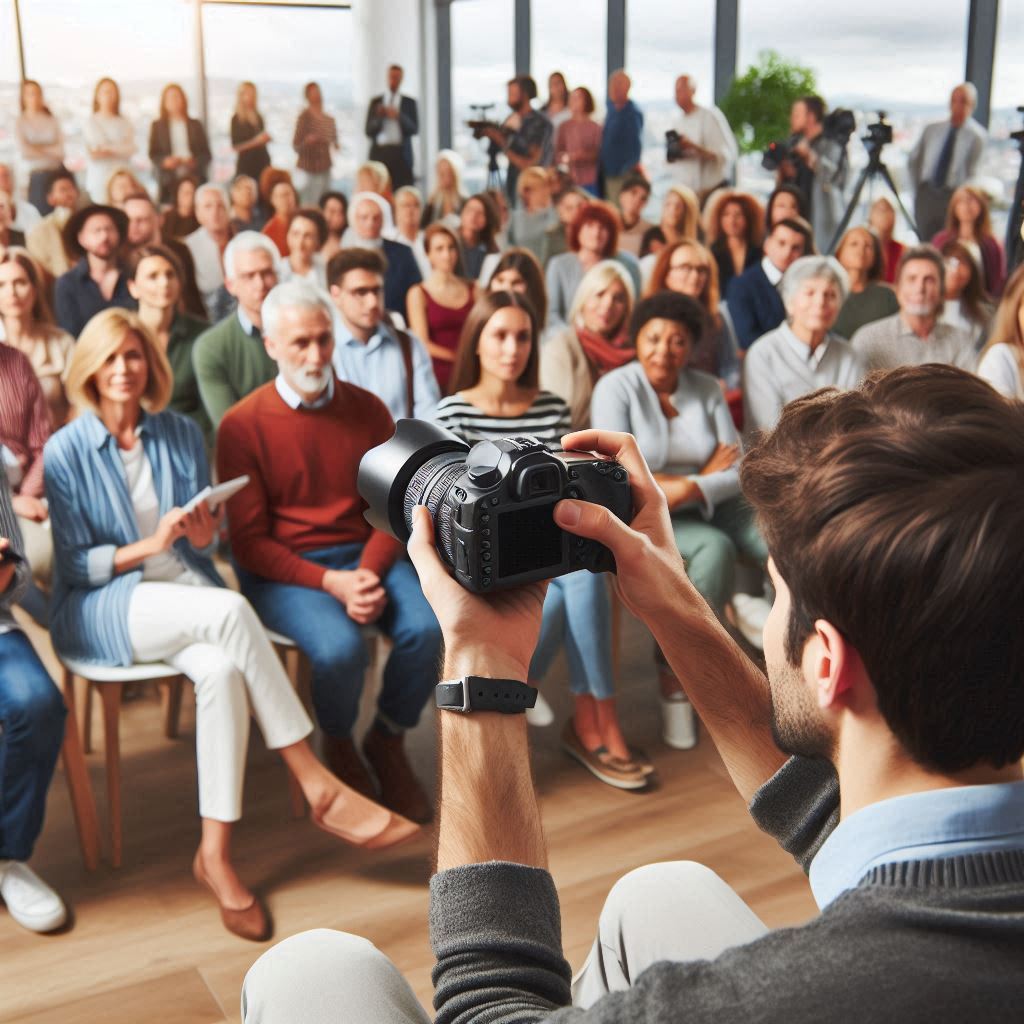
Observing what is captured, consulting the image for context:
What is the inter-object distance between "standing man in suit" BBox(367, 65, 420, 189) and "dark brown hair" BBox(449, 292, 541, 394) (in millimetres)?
3358

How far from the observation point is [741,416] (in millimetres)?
3787

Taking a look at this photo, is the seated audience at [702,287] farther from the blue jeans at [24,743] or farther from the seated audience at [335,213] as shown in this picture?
the blue jeans at [24,743]

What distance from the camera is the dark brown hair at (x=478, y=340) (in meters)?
3.03

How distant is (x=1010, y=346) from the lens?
3.46 meters

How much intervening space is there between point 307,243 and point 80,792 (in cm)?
275

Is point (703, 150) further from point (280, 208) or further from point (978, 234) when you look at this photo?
point (280, 208)

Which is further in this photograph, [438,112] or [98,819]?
[438,112]

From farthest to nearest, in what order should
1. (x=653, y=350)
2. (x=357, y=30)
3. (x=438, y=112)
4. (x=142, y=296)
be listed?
(x=438, y=112) < (x=357, y=30) < (x=142, y=296) < (x=653, y=350)

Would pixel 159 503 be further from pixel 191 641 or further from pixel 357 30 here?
pixel 357 30

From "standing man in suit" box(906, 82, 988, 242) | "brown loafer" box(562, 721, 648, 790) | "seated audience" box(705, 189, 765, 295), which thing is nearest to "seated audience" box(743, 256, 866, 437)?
"brown loafer" box(562, 721, 648, 790)

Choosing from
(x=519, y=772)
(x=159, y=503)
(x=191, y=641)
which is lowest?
(x=191, y=641)

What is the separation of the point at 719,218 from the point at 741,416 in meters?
1.72

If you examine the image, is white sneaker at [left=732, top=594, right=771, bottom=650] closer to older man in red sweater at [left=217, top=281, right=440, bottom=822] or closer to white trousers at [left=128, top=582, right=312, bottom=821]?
older man in red sweater at [left=217, top=281, right=440, bottom=822]

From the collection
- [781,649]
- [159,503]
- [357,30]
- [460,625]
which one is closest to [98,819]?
[159,503]
